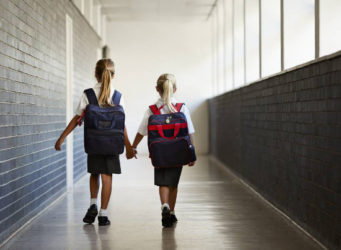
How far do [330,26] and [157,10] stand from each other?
807 centimetres

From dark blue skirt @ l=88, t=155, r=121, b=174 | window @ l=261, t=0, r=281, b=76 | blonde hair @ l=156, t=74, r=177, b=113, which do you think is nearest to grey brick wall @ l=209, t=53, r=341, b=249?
window @ l=261, t=0, r=281, b=76

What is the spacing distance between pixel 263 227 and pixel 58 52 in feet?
10.3

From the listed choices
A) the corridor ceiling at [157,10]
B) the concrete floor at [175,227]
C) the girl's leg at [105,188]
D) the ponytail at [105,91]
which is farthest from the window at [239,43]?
the girl's leg at [105,188]

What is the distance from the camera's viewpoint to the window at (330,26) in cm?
364

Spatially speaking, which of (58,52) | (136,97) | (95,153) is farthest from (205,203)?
(136,97)

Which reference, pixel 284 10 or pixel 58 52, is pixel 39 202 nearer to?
pixel 58 52

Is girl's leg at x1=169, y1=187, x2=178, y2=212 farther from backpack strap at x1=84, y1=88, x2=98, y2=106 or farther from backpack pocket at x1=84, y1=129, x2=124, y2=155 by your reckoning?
backpack strap at x1=84, y1=88, x2=98, y2=106

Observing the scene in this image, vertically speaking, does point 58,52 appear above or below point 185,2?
below

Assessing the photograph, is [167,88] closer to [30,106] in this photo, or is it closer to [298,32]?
[30,106]

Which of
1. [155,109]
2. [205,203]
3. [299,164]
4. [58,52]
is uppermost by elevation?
[58,52]

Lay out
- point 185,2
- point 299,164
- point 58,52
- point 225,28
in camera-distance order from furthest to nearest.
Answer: point 185,2, point 225,28, point 58,52, point 299,164

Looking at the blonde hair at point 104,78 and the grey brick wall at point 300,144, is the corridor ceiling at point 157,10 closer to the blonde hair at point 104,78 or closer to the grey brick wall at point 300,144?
the grey brick wall at point 300,144

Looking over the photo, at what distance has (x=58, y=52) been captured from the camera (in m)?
6.18

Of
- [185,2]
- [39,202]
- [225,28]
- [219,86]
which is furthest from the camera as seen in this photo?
[219,86]
